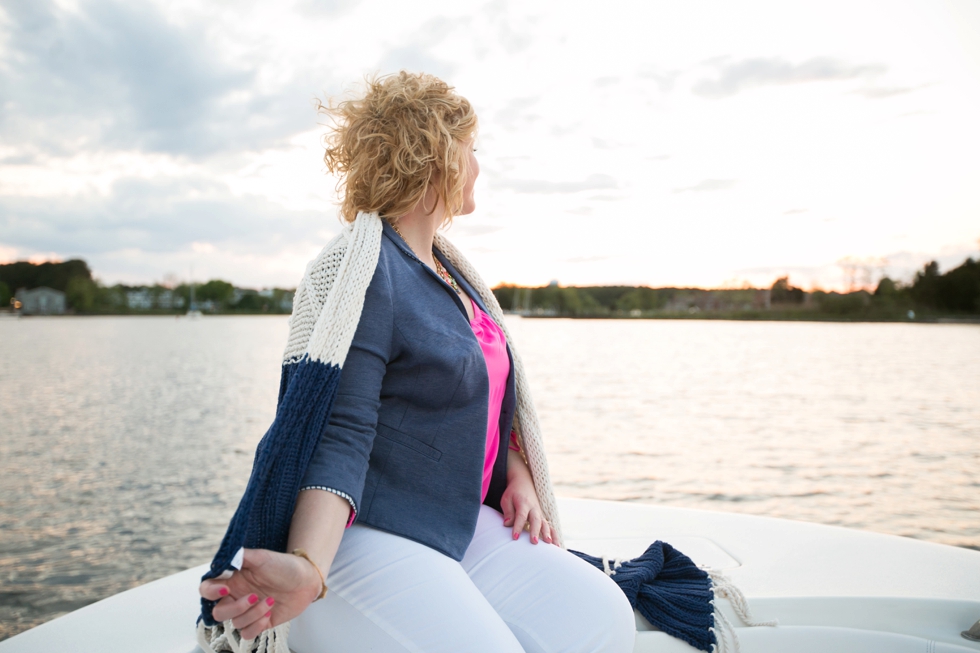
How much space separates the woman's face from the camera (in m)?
1.39

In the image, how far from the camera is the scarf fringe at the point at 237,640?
107 cm

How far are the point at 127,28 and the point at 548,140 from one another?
9.99 metres

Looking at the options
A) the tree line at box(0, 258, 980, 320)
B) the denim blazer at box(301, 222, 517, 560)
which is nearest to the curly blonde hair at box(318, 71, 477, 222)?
the denim blazer at box(301, 222, 517, 560)

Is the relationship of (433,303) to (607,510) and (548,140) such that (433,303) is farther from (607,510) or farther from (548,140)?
(548,140)

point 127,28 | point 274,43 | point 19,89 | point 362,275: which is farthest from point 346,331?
point 19,89

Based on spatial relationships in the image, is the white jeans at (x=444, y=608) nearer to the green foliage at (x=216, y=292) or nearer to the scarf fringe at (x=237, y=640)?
the scarf fringe at (x=237, y=640)

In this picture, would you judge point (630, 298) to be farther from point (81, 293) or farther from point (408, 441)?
point (408, 441)

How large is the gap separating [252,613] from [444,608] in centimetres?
32

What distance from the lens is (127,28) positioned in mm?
11695

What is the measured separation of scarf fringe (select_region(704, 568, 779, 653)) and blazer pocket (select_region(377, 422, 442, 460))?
733mm

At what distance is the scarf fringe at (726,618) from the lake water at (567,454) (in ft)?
14.7

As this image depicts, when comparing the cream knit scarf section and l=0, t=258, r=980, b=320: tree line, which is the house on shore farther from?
the cream knit scarf section

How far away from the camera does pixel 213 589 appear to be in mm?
797

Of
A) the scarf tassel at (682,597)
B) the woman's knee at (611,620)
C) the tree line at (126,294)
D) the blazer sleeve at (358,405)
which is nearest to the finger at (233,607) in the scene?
the blazer sleeve at (358,405)
